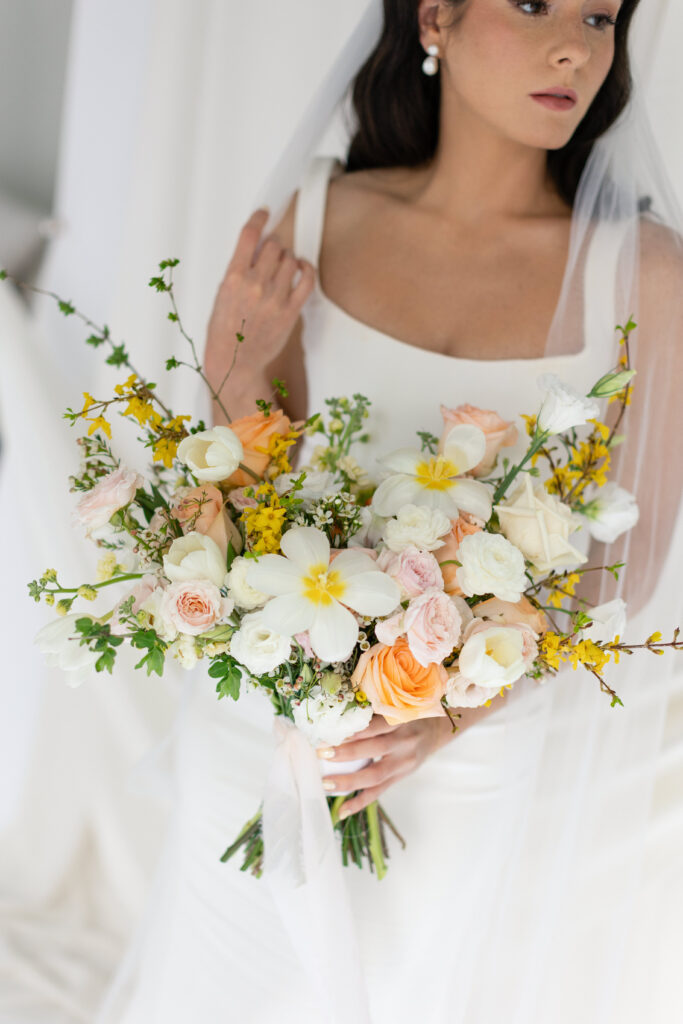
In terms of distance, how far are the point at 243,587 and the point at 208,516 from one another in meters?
0.09

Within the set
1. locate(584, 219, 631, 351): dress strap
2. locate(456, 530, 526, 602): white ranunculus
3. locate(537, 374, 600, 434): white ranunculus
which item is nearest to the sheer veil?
locate(584, 219, 631, 351): dress strap

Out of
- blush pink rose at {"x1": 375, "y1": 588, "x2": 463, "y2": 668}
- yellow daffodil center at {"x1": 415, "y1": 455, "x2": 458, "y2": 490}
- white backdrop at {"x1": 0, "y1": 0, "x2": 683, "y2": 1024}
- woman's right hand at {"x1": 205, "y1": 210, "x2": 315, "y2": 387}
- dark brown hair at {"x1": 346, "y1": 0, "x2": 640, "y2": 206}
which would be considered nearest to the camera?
blush pink rose at {"x1": 375, "y1": 588, "x2": 463, "y2": 668}

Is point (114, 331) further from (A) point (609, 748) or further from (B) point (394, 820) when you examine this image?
(A) point (609, 748)

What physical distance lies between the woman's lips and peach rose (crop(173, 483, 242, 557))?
2.12ft

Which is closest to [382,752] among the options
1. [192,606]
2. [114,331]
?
[192,606]

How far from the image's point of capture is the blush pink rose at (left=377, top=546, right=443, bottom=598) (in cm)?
81

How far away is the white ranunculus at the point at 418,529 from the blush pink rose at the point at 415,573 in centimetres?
1

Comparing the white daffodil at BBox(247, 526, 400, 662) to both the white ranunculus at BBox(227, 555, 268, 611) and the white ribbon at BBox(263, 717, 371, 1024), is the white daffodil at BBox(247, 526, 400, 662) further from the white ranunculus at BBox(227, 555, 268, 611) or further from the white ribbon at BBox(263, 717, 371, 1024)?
the white ribbon at BBox(263, 717, 371, 1024)

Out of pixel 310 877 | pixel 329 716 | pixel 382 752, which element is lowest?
pixel 310 877

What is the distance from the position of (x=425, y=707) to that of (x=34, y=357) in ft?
4.01

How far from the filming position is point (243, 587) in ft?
2.69

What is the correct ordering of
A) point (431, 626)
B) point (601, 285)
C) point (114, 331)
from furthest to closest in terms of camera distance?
point (114, 331), point (601, 285), point (431, 626)

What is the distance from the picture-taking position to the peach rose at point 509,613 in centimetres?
86

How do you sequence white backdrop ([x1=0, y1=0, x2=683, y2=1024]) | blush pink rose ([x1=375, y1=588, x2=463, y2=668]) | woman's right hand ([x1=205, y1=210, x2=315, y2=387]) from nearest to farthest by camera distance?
1. blush pink rose ([x1=375, y1=588, x2=463, y2=668])
2. woman's right hand ([x1=205, y1=210, x2=315, y2=387])
3. white backdrop ([x1=0, y1=0, x2=683, y2=1024])
